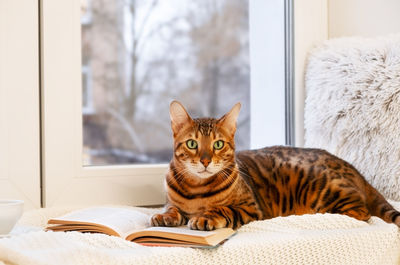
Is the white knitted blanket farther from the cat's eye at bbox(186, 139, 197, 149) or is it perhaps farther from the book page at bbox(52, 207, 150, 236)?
the cat's eye at bbox(186, 139, 197, 149)

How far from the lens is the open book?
3.39ft

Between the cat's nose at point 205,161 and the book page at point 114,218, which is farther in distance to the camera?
the cat's nose at point 205,161

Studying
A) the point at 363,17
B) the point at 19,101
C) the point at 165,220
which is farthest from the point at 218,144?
the point at 363,17

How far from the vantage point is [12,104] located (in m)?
1.47

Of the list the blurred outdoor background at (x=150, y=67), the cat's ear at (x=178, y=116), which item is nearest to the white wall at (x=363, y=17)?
the blurred outdoor background at (x=150, y=67)

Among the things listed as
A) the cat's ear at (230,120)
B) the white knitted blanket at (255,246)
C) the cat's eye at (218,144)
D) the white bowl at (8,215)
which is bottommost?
the white knitted blanket at (255,246)

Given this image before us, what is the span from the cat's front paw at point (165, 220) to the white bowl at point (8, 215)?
34cm

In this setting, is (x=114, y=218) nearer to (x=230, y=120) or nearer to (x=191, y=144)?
(x=191, y=144)

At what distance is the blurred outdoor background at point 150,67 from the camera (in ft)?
5.89

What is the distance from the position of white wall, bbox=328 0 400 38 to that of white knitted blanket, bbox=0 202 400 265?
0.82 metres

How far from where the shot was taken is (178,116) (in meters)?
1.34

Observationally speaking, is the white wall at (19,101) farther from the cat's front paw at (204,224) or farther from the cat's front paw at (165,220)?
the cat's front paw at (204,224)

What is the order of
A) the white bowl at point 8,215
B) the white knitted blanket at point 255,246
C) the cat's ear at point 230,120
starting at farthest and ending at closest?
the cat's ear at point 230,120 → the white bowl at point 8,215 → the white knitted blanket at point 255,246

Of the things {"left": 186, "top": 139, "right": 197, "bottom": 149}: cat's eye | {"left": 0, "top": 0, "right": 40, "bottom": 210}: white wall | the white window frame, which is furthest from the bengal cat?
{"left": 0, "top": 0, "right": 40, "bottom": 210}: white wall
